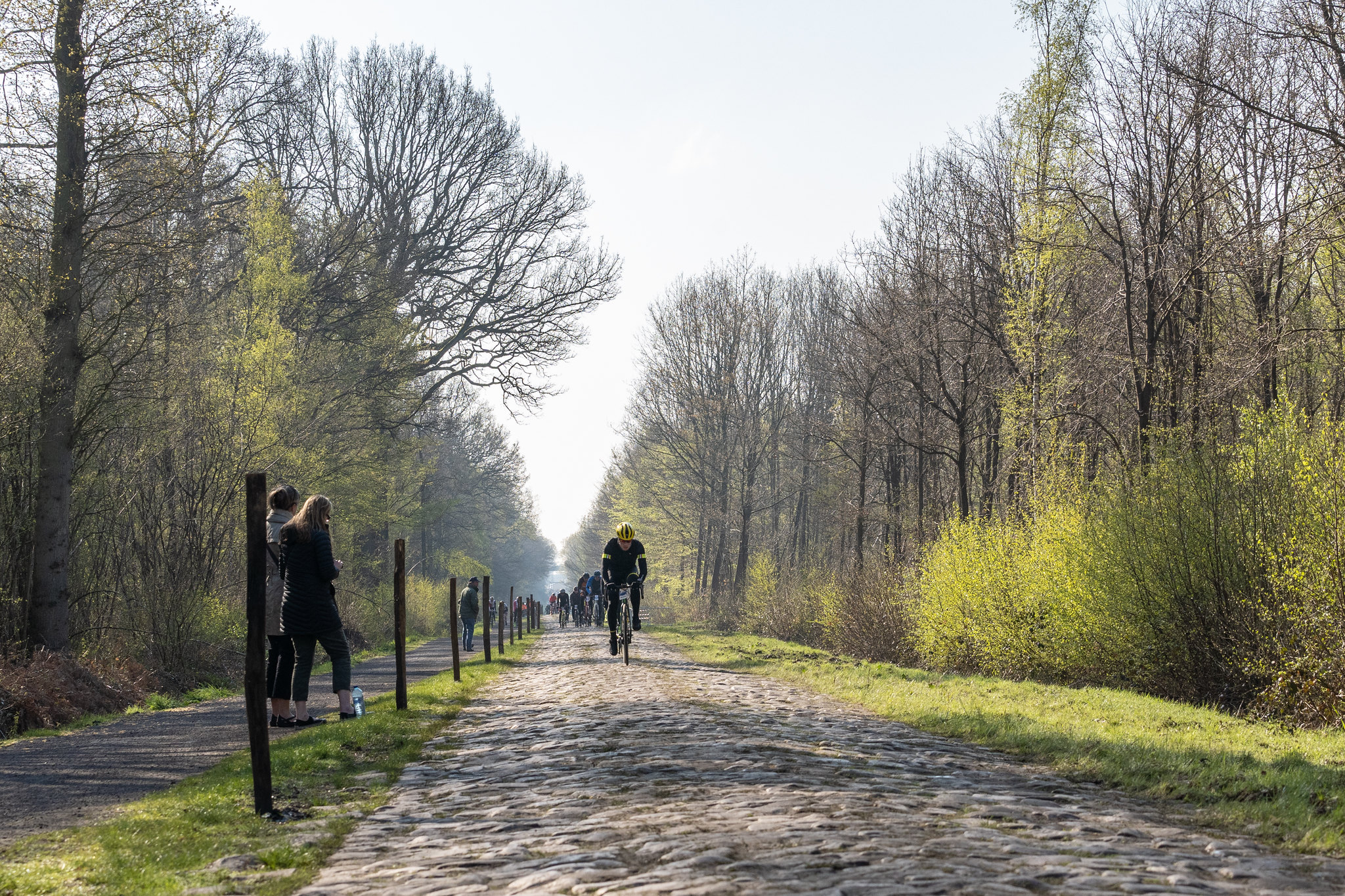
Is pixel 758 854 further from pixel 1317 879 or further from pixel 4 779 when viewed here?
pixel 4 779

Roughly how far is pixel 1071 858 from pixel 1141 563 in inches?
333

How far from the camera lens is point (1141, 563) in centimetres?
1266

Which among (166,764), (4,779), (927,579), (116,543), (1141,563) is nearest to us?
(4,779)

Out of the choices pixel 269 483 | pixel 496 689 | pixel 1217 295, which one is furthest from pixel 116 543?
pixel 1217 295

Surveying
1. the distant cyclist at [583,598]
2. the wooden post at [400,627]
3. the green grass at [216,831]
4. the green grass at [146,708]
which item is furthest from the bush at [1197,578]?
the distant cyclist at [583,598]

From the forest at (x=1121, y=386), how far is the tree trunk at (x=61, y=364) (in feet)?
43.6

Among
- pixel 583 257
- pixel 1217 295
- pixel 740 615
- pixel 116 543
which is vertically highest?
pixel 583 257

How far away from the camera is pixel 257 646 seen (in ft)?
21.4

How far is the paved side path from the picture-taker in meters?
4.67

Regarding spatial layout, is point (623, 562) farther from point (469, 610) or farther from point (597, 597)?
point (597, 597)

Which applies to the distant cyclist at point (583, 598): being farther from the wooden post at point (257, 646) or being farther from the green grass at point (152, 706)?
the wooden post at point (257, 646)

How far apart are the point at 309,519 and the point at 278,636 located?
1302 mm

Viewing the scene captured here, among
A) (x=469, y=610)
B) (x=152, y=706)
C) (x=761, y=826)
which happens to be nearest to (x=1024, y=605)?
(x=761, y=826)

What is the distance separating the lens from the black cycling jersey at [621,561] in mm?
17375
